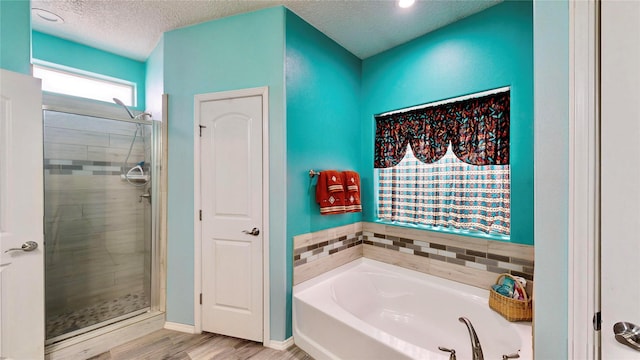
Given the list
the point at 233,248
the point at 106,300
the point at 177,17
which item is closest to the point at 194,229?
the point at 233,248

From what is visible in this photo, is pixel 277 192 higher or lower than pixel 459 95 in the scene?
lower

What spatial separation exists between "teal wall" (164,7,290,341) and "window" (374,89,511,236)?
1.20m

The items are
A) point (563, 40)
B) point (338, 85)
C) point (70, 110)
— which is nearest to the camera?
point (563, 40)

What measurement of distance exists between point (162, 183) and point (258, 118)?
1121 mm

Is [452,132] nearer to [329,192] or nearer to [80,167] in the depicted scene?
[329,192]

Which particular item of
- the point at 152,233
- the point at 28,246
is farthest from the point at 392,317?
the point at 28,246

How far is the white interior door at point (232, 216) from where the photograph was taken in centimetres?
205

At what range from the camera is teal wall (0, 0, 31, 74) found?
160cm

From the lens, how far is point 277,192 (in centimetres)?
202

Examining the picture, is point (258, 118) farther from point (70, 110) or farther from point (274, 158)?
point (70, 110)

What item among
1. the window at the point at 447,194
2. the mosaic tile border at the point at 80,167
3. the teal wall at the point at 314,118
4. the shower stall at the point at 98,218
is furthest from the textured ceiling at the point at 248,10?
the mosaic tile border at the point at 80,167
